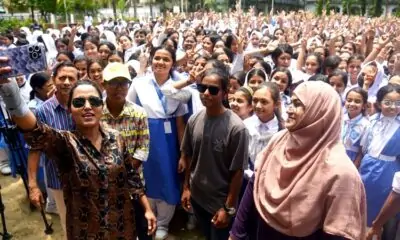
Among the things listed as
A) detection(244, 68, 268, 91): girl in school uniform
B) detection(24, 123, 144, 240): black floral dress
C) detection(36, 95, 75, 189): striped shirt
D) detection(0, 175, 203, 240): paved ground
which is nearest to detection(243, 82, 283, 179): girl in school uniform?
detection(244, 68, 268, 91): girl in school uniform

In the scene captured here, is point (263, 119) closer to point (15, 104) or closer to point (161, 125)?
point (161, 125)

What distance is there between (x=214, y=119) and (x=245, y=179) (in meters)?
0.66

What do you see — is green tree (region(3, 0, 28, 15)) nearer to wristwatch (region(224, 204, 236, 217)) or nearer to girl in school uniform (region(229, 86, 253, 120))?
girl in school uniform (region(229, 86, 253, 120))

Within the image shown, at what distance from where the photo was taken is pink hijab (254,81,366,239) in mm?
1593

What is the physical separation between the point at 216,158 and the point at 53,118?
123cm

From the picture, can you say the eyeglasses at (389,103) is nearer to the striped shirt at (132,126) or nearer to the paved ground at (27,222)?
the striped shirt at (132,126)

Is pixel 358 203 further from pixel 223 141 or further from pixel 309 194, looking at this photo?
pixel 223 141

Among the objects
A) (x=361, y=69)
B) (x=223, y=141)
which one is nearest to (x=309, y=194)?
→ (x=223, y=141)

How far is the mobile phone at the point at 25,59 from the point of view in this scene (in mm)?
1445

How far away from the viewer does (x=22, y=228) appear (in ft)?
12.9

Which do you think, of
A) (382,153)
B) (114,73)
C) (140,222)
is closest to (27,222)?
(140,222)

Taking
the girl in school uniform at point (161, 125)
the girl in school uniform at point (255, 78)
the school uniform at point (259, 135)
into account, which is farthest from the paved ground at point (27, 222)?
the girl in school uniform at point (255, 78)

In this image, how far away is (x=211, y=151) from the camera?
8.14 ft

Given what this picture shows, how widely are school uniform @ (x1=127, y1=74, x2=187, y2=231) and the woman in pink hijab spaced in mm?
1456
